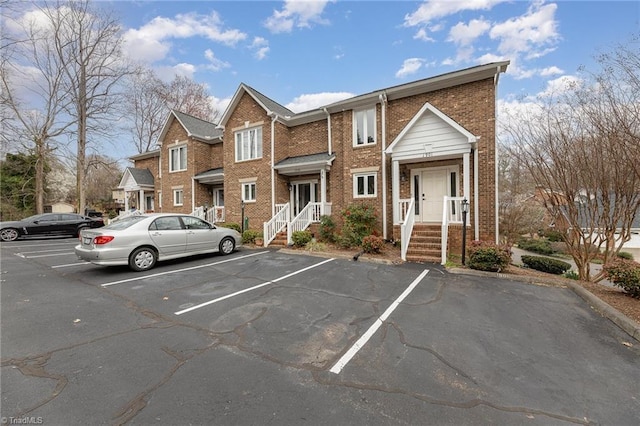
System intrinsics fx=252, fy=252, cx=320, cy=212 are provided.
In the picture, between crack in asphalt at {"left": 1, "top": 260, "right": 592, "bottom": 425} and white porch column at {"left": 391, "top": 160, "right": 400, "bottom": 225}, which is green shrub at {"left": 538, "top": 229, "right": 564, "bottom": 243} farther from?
crack in asphalt at {"left": 1, "top": 260, "right": 592, "bottom": 425}

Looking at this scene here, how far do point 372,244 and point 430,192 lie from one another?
3617 millimetres

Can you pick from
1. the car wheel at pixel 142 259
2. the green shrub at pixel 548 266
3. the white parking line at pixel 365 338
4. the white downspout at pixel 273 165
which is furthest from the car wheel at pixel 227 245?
the green shrub at pixel 548 266

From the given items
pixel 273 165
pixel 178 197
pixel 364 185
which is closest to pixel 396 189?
pixel 364 185

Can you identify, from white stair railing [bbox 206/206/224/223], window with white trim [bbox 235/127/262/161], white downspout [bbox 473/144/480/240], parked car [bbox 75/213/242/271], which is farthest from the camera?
white stair railing [bbox 206/206/224/223]

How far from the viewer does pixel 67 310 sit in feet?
15.0

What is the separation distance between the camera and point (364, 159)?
11492 mm

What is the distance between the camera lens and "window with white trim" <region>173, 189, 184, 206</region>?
1806cm

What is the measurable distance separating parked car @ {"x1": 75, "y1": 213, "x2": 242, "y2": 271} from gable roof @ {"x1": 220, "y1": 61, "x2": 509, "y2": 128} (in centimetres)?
765

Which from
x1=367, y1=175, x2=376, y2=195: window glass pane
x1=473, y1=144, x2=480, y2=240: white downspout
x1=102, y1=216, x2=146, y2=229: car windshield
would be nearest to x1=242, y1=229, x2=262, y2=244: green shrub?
x1=102, y1=216, x2=146, y2=229: car windshield

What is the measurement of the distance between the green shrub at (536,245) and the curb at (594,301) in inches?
661

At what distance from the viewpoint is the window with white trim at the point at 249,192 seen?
1443cm

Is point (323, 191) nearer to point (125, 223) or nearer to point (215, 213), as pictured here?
point (125, 223)

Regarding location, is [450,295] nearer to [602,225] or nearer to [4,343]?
[602,225]

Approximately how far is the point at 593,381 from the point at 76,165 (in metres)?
30.0
